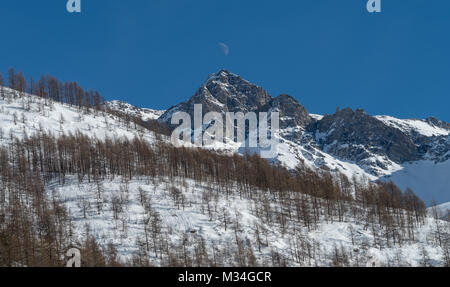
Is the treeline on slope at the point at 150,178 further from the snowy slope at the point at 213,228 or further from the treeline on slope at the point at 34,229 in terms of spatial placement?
the snowy slope at the point at 213,228

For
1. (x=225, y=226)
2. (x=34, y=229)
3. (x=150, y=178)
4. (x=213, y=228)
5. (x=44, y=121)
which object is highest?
(x=44, y=121)

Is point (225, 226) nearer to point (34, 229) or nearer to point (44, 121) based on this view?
point (34, 229)

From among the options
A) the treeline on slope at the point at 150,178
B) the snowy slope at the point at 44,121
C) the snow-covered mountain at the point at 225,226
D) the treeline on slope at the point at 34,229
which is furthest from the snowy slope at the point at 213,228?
the snowy slope at the point at 44,121

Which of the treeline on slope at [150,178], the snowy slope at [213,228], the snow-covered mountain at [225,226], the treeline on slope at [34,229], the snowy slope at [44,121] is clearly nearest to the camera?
the treeline on slope at [34,229]

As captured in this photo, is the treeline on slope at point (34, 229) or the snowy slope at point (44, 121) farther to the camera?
the snowy slope at point (44, 121)

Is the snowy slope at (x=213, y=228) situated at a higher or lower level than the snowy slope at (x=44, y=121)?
lower

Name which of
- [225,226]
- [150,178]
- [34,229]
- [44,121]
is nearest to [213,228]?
[225,226]

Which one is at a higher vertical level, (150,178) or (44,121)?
(44,121)

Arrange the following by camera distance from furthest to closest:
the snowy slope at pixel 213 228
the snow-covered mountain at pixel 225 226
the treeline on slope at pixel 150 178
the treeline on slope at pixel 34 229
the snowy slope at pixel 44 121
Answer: the snowy slope at pixel 44 121, the snowy slope at pixel 213 228, the snow-covered mountain at pixel 225 226, the treeline on slope at pixel 150 178, the treeline on slope at pixel 34 229

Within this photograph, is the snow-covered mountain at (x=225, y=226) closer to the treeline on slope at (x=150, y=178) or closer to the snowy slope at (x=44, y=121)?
the treeline on slope at (x=150, y=178)

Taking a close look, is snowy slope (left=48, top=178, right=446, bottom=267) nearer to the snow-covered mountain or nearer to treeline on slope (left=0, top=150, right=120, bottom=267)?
the snow-covered mountain

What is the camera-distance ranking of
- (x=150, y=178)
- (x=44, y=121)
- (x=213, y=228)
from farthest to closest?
(x=44, y=121) → (x=150, y=178) → (x=213, y=228)

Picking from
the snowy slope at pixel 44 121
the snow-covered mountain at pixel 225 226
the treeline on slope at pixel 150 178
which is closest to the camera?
the treeline on slope at pixel 150 178
